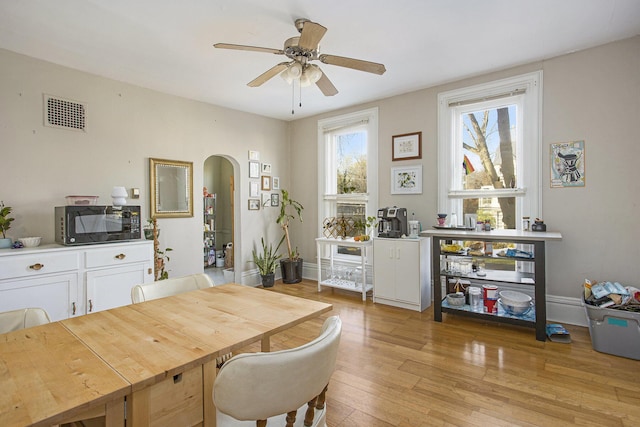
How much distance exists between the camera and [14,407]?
82 centimetres

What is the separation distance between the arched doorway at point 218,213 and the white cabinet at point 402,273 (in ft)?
11.5

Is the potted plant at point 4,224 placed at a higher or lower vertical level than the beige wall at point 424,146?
lower

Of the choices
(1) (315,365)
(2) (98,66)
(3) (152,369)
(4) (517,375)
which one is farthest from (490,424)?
(2) (98,66)

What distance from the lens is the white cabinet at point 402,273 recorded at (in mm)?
3838

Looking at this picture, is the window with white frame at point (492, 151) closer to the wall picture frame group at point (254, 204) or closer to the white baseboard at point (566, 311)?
the white baseboard at point (566, 311)

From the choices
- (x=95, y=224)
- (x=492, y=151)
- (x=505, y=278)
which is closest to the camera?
(x=95, y=224)

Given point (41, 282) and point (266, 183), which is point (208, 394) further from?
point (266, 183)

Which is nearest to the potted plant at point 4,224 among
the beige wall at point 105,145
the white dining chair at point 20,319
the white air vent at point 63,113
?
the beige wall at point 105,145

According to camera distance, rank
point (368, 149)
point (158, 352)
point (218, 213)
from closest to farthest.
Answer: point (158, 352)
point (368, 149)
point (218, 213)

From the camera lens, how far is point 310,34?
2.06m

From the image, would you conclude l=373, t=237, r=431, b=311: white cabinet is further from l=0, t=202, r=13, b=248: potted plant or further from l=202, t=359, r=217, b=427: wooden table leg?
l=0, t=202, r=13, b=248: potted plant

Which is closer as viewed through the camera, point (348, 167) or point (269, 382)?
point (269, 382)

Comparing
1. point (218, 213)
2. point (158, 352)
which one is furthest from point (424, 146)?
point (218, 213)

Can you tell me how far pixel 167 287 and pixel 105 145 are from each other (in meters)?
2.52
